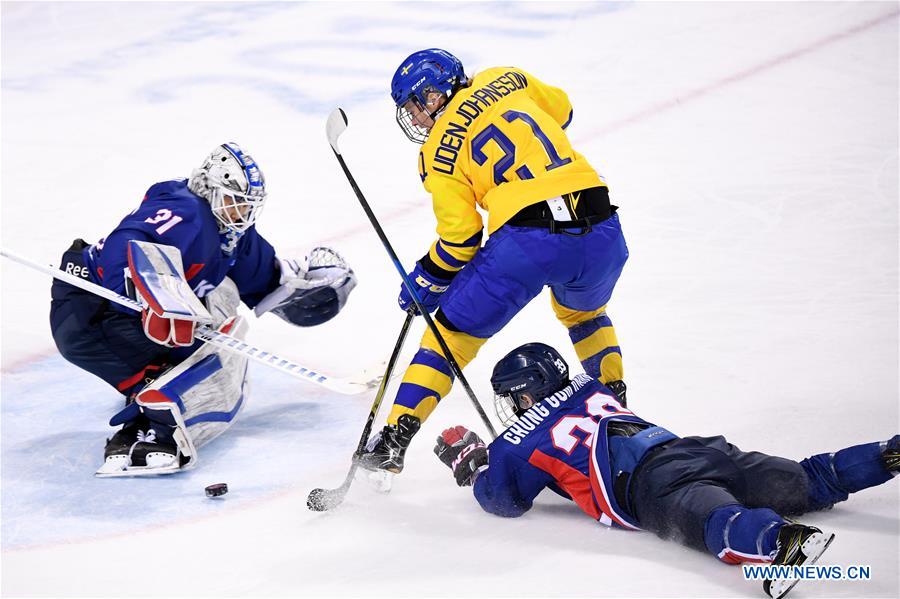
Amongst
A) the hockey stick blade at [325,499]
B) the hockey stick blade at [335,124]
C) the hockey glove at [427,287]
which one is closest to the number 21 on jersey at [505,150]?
the hockey glove at [427,287]

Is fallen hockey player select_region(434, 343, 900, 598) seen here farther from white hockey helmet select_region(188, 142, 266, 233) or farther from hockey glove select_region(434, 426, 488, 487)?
white hockey helmet select_region(188, 142, 266, 233)

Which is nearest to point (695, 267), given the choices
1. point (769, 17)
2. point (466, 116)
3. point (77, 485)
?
point (466, 116)

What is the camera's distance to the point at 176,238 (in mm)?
3771

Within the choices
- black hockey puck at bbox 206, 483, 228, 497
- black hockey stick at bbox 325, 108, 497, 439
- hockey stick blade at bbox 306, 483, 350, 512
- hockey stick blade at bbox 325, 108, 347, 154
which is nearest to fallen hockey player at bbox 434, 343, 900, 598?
black hockey stick at bbox 325, 108, 497, 439

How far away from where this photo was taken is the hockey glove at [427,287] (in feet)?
11.5

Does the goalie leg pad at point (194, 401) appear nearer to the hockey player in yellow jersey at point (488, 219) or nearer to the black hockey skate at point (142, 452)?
the black hockey skate at point (142, 452)

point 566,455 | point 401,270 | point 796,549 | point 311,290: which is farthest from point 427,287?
point 796,549

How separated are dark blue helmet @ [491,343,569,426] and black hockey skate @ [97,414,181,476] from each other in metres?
1.25

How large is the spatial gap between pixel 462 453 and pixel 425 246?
2228mm

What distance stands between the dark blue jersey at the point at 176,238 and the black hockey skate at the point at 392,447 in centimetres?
107

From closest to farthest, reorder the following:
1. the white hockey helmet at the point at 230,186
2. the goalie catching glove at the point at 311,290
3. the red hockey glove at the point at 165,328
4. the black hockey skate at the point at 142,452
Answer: the red hockey glove at the point at 165,328, the black hockey skate at the point at 142,452, the white hockey helmet at the point at 230,186, the goalie catching glove at the point at 311,290

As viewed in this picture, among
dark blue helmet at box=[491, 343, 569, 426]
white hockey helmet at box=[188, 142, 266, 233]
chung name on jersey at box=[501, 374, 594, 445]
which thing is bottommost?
chung name on jersey at box=[501, 374, 594, 445]

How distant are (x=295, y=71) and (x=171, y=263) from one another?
417cm

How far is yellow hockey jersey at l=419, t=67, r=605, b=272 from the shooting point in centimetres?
336
